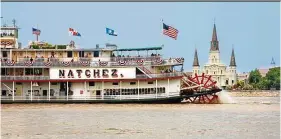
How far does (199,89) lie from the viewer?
5012cm

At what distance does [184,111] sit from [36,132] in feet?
46.1

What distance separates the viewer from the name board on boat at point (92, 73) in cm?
4797

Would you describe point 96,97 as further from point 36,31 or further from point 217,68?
point 217,68

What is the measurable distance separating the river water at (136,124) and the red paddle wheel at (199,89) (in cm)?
760

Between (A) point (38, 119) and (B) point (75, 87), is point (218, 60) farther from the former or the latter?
(A) point (38, 119)

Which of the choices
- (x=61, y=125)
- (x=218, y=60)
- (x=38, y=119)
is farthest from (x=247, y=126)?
(x=218, y=60)

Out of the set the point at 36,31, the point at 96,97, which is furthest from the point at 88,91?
the point at 36,31

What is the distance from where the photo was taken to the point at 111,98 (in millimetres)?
48062

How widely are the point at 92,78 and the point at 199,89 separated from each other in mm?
8367

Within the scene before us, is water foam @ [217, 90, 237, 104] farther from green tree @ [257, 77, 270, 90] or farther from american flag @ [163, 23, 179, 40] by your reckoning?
green tree @ [257, 77, 270, 90]

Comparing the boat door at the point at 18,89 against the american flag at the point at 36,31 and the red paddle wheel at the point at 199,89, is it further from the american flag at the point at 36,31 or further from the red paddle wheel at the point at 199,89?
the red paddle wheel at the point at 199,89

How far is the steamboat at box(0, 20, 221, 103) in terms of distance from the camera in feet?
157

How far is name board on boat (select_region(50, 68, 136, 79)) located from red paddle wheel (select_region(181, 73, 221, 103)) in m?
4.51

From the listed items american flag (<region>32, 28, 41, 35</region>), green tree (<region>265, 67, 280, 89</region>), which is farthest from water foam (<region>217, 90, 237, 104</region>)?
green tree (<region>265, 67, 280, 89</region>)
